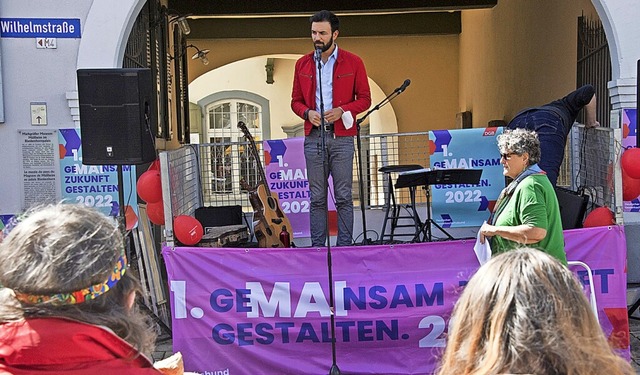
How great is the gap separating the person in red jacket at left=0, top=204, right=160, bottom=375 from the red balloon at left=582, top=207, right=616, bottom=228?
155 inches

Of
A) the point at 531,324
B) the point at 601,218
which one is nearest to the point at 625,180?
the point at 601,218

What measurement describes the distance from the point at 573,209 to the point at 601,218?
0.80 feet

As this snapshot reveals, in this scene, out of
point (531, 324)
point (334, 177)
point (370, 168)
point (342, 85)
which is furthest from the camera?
point (370, 168)

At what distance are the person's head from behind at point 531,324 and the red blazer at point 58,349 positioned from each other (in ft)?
2.14

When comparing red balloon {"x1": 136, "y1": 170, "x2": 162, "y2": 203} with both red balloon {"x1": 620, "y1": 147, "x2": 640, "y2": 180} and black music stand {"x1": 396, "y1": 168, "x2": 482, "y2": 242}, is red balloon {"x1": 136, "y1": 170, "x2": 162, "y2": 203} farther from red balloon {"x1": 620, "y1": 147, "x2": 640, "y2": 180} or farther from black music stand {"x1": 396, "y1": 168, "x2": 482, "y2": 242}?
red balloon {"x1": 620, "y1": 147, "x2": 640, "y2": 180}

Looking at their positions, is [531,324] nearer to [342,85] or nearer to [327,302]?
[327,302]

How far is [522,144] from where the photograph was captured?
149 inches

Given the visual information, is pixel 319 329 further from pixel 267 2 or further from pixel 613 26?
pixel 267 2

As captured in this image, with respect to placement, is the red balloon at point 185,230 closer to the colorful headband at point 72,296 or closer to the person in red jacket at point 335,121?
the person in red jacket at point 335,121

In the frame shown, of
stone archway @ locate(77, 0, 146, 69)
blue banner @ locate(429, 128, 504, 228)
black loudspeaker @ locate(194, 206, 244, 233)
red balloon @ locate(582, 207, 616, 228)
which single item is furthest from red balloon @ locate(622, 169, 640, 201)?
stone archway @ locate(77, 0, 146, 69)

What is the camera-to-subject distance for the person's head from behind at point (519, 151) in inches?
149

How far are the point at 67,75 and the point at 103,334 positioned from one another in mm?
4845

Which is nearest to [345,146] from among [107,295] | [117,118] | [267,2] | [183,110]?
[117,118]

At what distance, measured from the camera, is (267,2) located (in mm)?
12188
